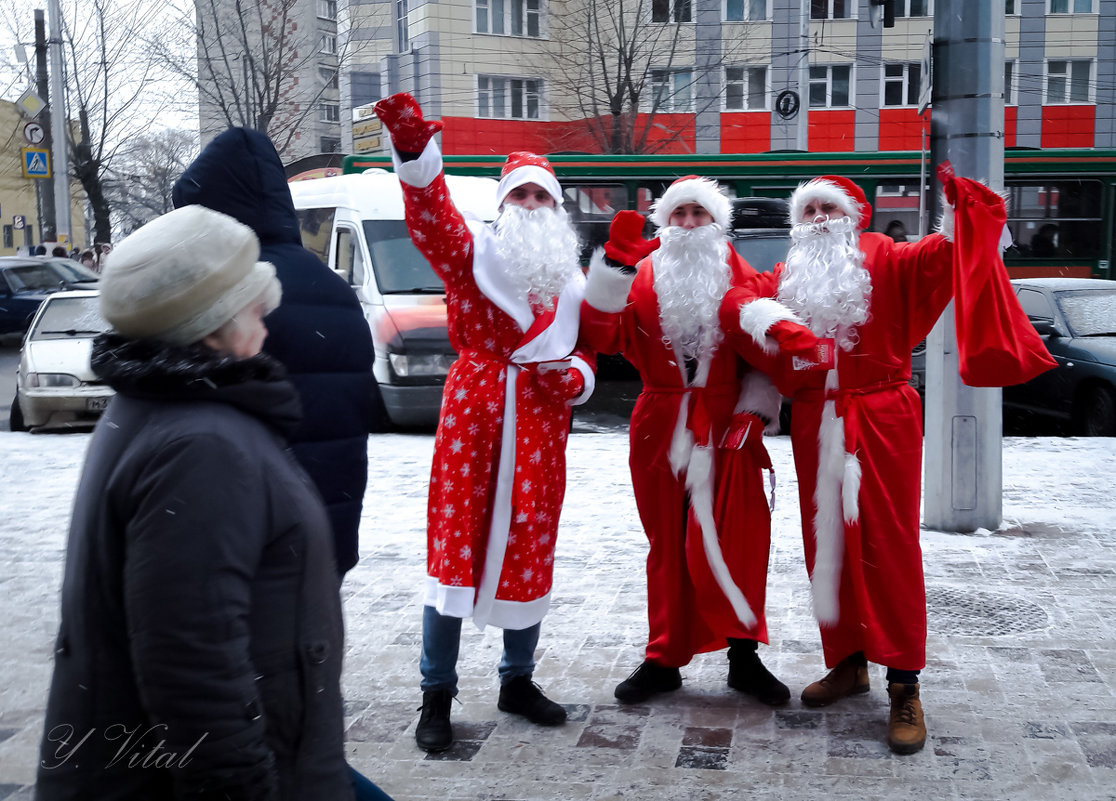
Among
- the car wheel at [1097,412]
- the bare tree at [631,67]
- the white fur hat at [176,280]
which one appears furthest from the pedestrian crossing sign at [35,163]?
the white fur hat at [176,280]

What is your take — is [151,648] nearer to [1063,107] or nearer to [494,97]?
[494,97]

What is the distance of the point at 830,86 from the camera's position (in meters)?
32.8

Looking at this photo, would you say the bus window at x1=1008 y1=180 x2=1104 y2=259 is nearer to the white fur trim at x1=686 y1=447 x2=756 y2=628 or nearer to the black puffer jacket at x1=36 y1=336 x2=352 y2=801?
the white fur trim at x1=686 y1=447 x2=756 y2=628

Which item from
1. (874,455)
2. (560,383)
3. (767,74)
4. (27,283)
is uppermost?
(767,74)

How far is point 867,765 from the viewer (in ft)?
11.6

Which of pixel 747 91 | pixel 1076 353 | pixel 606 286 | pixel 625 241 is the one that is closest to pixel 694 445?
pixel 606 286

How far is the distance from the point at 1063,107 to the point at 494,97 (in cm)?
1606

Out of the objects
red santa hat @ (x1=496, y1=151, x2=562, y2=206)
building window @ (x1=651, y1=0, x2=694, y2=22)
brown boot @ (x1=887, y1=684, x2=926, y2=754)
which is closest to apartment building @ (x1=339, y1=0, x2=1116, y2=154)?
building window @ (x1=651, y1=0, x2=694, y2=22)

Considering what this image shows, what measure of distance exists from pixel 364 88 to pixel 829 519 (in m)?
33.1

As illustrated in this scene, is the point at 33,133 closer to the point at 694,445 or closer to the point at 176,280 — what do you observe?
the point at 694,445

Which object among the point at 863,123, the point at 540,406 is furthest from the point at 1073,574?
the point at 863,123

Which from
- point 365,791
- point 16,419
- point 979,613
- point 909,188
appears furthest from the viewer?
point 909,188

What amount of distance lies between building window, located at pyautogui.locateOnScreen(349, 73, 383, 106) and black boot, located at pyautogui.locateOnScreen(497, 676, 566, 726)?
103ft

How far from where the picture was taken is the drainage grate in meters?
Result: 4.75
